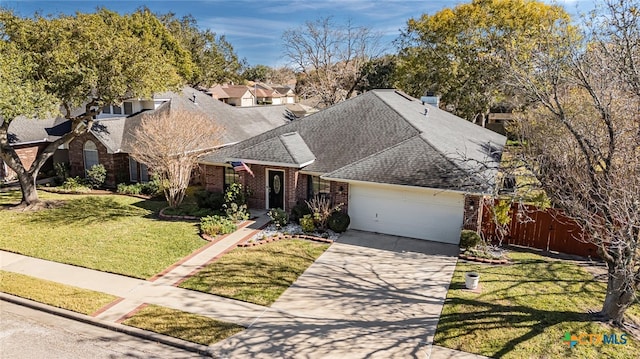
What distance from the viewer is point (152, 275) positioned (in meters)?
11.9

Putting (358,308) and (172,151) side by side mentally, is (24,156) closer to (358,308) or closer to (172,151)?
(172,151)

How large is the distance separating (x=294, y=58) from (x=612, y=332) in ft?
139

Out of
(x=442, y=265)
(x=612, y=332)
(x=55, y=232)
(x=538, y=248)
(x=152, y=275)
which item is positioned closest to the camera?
(x=612, y=332)

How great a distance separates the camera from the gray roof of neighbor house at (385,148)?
48.0 feet

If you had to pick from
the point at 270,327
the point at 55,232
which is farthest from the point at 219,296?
the point at 55,232

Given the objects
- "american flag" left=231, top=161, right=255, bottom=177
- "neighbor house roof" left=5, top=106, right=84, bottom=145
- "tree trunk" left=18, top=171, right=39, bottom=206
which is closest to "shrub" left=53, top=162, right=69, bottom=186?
"neighbor house roof" left=5, top=106, right=84, bottom=145

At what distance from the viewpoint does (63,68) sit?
55.3ft

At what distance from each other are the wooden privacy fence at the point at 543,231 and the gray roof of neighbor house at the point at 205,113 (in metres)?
16.3

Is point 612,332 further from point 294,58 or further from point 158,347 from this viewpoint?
point 294,58

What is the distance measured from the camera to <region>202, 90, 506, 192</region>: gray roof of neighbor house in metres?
14.6

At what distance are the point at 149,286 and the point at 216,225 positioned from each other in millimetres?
4427

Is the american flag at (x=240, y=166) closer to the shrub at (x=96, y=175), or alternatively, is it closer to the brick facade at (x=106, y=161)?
the brick facade at (x=106, y=161)

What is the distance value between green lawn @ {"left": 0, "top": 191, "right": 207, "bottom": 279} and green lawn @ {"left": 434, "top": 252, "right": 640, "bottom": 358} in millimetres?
8587

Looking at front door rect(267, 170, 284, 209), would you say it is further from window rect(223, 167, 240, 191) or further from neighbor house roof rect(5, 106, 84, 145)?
neighbor house roof rect(5, 106, 84, 145)
